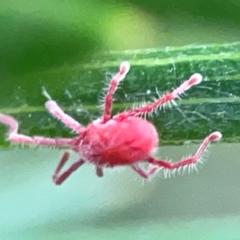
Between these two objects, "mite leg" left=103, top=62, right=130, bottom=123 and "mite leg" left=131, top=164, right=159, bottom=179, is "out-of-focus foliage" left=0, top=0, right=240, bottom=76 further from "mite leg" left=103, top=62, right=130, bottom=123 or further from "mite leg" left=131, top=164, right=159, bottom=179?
"mite leg" left=131, top=164, right=159, bottom=179

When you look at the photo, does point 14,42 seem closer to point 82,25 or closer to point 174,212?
point 82,25

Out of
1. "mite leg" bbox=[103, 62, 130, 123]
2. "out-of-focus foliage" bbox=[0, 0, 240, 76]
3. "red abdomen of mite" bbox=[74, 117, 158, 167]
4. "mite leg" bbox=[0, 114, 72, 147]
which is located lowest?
"red abdomen of mite" bbox=[74, 117, 158, 167]

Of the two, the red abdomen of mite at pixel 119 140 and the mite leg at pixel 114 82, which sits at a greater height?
→ the mite leg at pixel 114 82

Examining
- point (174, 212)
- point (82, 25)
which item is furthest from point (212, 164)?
point (82, 25)

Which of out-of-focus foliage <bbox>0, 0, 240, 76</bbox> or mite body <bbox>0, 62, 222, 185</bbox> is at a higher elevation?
out-of-focus foliage <bbox>0, 0, 240, 76</bbox>

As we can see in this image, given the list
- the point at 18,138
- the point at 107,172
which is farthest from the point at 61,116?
the point at 107,172

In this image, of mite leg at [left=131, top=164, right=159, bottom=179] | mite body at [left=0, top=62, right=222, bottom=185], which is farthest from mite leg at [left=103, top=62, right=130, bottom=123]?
mite leg at [left=131, top=164, right=159, bottom=179]

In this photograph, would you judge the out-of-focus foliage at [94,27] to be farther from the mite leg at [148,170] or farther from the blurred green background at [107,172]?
the mite leg at [148,170]

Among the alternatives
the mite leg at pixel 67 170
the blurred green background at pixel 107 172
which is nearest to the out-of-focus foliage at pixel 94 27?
the blurred green background at pixel 107 172
